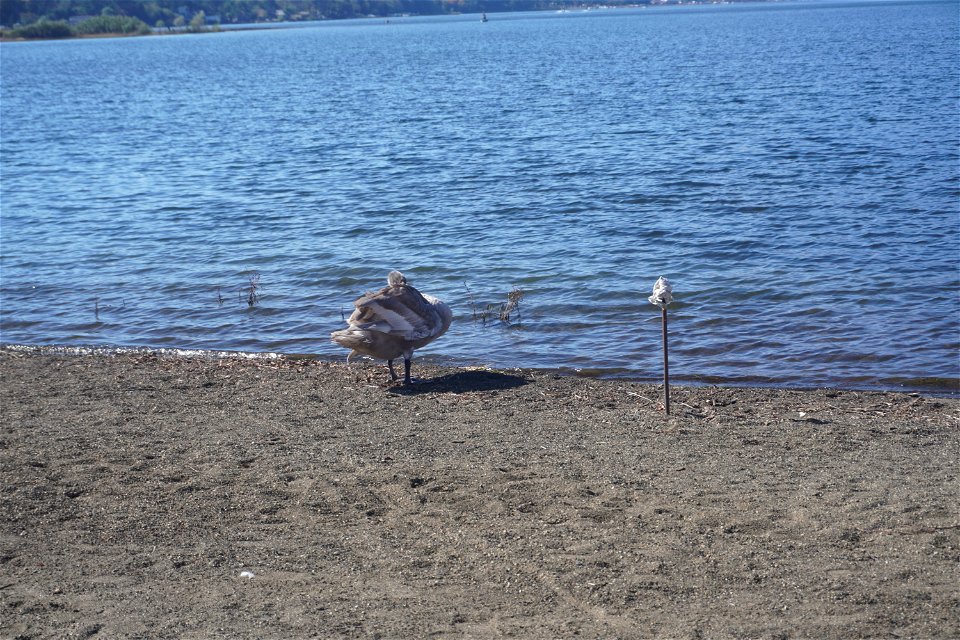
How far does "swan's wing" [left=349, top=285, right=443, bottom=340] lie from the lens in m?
10.6

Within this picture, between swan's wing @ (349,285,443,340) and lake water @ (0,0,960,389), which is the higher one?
swan's wing @ (349,285,443,340)

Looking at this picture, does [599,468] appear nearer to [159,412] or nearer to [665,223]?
[159,412]

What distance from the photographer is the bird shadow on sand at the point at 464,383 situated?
→ 10.8 meters

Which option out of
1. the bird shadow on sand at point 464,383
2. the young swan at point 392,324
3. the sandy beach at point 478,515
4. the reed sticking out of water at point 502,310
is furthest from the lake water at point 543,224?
the sandy beach at point 478,515

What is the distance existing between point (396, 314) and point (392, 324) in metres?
0.11

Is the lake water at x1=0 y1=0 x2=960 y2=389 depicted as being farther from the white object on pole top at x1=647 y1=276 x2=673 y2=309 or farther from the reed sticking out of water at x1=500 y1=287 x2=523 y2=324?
the white object on pole top at x1=647 y1=276 x2=673 y2=309

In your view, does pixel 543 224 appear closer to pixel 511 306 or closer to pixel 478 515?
pixel 511 306

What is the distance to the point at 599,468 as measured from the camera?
7.89 metres

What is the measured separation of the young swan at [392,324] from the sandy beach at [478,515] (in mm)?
493

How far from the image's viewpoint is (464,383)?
1109cm

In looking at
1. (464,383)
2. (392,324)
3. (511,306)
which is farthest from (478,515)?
(511,306)

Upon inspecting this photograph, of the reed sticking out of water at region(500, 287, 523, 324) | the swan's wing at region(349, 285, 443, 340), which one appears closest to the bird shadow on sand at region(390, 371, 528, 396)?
the swan's wing at region(349, 285, 443, 340)

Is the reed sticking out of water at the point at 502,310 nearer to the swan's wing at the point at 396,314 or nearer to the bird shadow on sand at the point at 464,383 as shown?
the bird shadow on sand at the point at 464,383

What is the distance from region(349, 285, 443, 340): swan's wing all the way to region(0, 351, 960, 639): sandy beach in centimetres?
67
